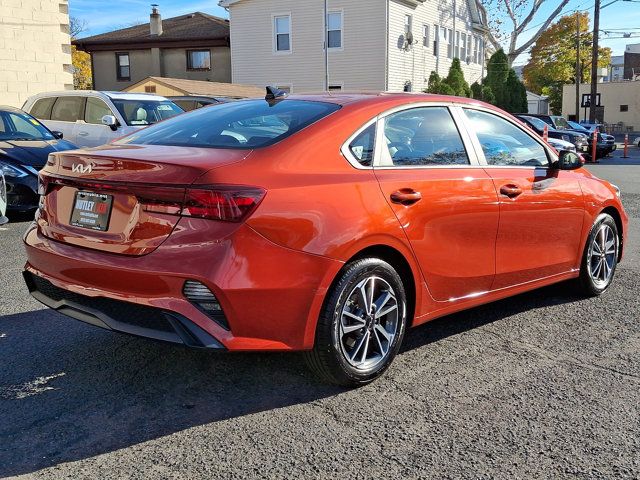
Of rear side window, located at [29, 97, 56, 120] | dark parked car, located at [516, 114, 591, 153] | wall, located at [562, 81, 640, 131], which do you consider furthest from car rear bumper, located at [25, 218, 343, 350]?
wall, located at [562, 81, 640, 131]

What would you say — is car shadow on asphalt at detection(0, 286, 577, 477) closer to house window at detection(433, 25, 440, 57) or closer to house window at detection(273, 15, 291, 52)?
house window at detection(273, 15, 291, 52)

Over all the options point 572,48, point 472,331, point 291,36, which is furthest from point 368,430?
point 572,48

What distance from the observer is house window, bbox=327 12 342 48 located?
1196 inches

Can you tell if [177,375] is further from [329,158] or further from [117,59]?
[117,59]

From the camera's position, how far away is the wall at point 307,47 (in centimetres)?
2972

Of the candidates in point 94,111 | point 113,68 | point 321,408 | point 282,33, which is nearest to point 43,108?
point 94,111

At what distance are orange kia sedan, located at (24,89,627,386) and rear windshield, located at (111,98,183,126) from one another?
27.3ft

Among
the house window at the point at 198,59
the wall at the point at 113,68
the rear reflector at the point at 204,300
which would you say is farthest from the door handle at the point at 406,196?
the wall at the point at 113,68

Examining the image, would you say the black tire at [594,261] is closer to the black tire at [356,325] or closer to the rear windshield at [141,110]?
the black tire at [356,325]

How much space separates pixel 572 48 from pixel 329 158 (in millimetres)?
67466

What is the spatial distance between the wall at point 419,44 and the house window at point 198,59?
10071mm

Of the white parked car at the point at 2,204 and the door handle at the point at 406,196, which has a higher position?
the door handle at the point at 406,196

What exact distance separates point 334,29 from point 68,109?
19.8 meters

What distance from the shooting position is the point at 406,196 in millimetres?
3736
